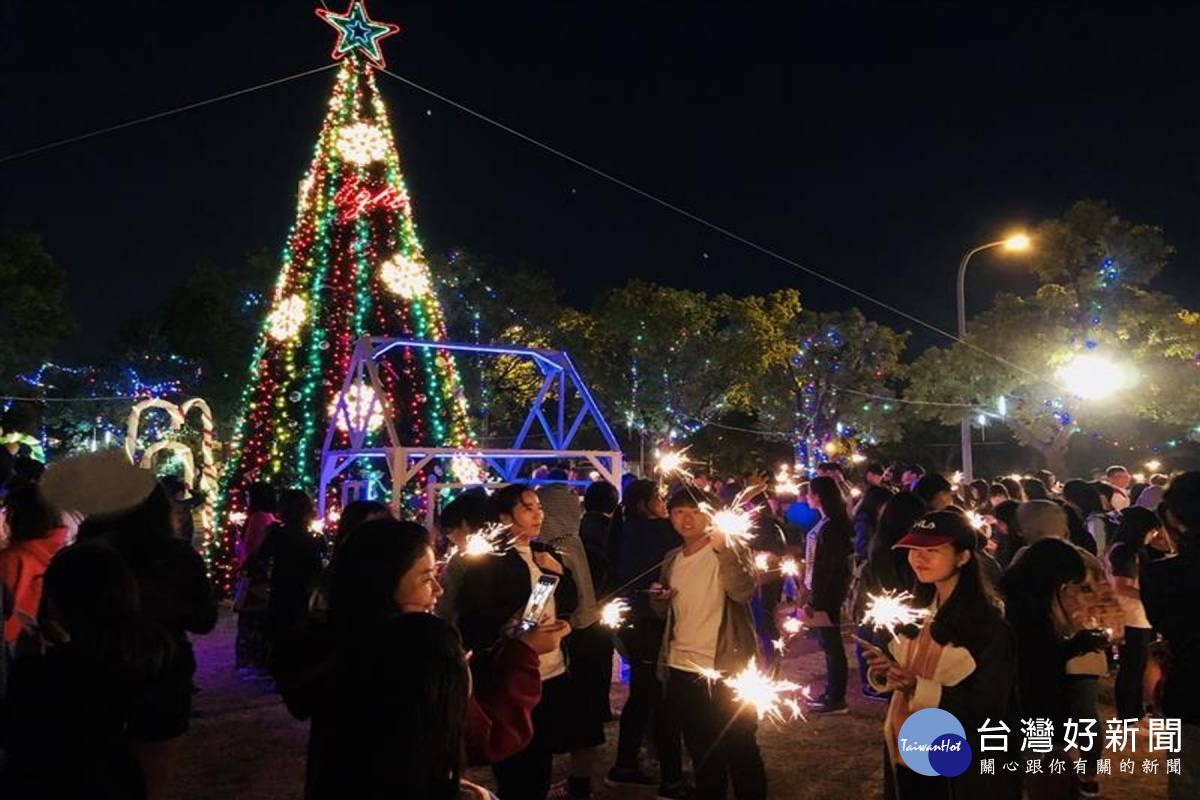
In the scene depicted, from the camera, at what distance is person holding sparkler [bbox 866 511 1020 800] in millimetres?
3338

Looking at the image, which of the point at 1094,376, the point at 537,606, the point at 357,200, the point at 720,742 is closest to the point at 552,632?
the point at 537,606

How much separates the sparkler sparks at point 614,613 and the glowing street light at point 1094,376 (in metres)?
22.0

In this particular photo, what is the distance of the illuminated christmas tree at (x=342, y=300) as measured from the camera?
46.9ft

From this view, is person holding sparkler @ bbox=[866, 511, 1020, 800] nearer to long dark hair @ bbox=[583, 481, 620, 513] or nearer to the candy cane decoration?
long dark hair @ bbox=[583, 481, 620, 513]

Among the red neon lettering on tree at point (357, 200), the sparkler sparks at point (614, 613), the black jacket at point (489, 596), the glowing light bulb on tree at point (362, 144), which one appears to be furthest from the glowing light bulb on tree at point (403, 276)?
the black jacket at point (489, 596)

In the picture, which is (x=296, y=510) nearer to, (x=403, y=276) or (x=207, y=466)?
(x=207, y=466)

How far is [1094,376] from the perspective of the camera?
23.3 m

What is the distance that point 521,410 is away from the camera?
3594cm

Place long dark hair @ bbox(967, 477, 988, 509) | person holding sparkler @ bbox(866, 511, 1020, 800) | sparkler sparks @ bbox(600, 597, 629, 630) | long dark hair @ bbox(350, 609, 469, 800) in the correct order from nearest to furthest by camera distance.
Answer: long dark hair @ bbox(350, 609, 469, 800) < person holding sparkler @ bbox(866, 511, 1020, 800) < sparkler sparks @ bbox(600, 597, 629, 630) < long dark hair @ bbox(967, 477, 988, 509)

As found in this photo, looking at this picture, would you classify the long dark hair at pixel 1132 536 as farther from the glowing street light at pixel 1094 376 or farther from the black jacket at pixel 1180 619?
the glowing street light at pixel 1094 376

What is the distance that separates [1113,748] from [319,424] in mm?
11903

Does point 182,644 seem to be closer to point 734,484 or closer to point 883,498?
point 883,498

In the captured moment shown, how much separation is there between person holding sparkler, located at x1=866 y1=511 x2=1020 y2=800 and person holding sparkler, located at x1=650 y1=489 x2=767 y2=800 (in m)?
1.01

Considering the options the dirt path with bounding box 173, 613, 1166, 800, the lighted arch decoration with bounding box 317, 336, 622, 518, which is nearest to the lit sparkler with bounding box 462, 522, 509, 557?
the dirt path with bounding box 173, 613, 1166, 800
